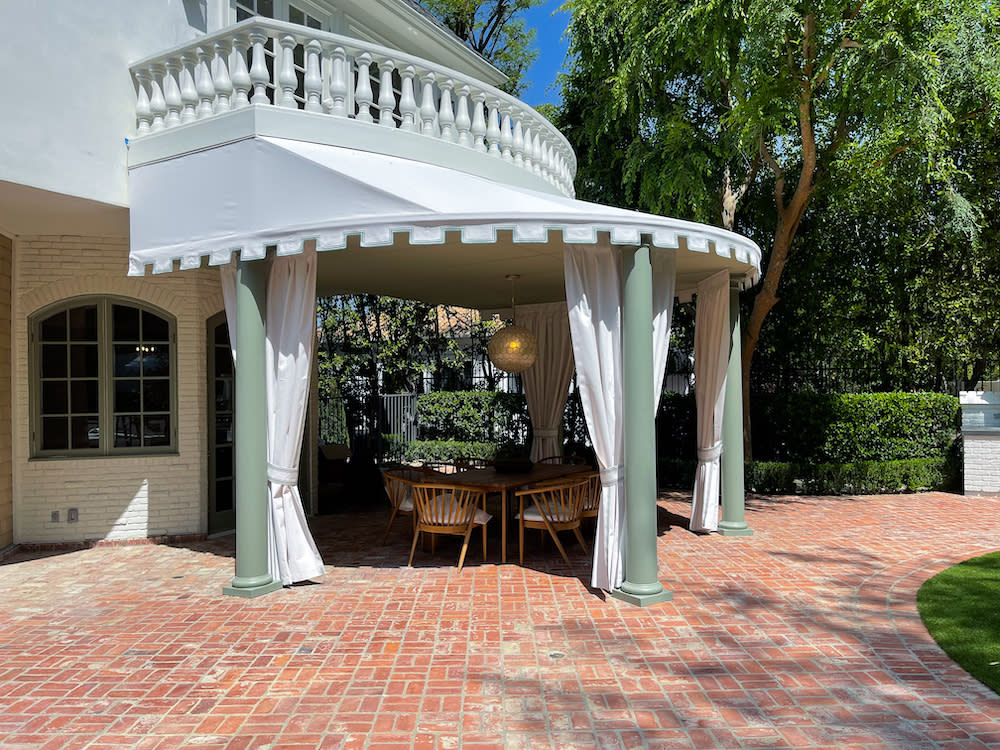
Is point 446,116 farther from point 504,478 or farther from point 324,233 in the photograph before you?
point 504,478

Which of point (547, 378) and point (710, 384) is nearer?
point (710, 384)

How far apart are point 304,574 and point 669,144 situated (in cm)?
734

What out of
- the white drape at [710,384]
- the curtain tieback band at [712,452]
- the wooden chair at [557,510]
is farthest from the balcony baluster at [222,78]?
the curtain tieback band at [712,452]

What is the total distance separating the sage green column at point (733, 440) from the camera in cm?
773

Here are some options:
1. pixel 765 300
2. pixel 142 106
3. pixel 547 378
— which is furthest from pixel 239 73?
pixel 765 300

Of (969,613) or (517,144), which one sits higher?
(517,144)

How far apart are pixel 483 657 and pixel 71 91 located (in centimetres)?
566

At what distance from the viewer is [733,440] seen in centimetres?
775

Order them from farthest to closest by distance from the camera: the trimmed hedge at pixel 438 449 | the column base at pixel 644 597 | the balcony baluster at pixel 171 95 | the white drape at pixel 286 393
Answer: the trimmed hedge at pixel 438 449 < the balcony baluster at pixel 171 95 < the white drape at pixel 286 393 < the column base at pixel 644 597

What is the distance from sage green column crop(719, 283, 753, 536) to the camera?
773cm

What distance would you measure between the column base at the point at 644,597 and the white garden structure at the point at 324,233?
1 centimetres

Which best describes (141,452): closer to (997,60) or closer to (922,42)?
(922,42)

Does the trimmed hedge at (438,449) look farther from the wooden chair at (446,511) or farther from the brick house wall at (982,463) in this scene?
the brick house wall at (982,463)

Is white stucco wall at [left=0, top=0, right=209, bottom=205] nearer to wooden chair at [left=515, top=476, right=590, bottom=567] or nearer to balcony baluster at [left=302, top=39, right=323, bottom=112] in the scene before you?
balcony baluster at [left=302, top=39, right=323, bottom=112]
